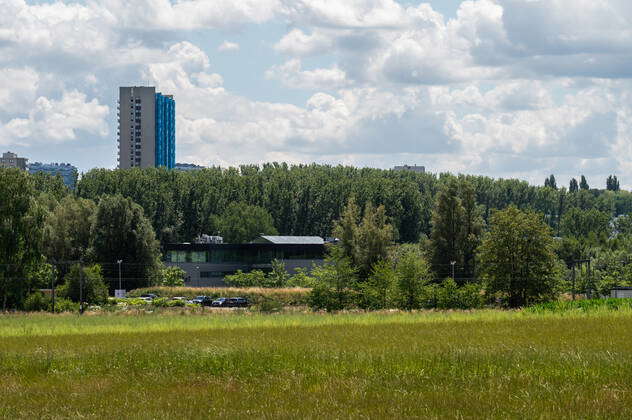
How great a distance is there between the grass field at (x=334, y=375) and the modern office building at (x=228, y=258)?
345 ft

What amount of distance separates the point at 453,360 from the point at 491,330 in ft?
54.2

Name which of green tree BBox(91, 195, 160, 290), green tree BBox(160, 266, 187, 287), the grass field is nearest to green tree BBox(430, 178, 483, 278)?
green tree BBox(91, 195, 160, 290)

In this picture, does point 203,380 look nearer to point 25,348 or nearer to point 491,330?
point 25,348

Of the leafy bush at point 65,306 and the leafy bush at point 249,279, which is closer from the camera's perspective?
the leafy bush at point 65,306

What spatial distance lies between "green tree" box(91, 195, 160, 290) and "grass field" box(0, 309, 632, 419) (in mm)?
81644

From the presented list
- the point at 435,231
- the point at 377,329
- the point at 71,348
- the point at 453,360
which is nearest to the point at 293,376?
the point at 453,360

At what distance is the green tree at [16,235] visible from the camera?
9112 centimetres

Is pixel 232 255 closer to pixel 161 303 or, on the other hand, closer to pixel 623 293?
pixel 161 303

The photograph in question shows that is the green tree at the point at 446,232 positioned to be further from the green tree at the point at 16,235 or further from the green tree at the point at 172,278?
the green tree at the point at 16,235

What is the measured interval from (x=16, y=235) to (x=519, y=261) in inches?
1915

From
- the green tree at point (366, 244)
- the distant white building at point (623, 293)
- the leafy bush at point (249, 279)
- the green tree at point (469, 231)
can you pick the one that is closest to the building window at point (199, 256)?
the leafy bush at point (249, 279)

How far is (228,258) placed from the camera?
509ft

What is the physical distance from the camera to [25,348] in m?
42.3

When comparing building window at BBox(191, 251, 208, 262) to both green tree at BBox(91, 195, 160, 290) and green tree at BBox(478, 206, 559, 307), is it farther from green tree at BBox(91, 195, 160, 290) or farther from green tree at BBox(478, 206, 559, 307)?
green tree at BBox(478, 206, 559, 307)
